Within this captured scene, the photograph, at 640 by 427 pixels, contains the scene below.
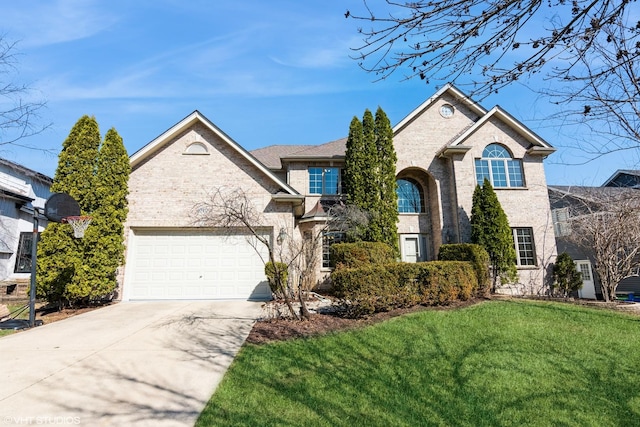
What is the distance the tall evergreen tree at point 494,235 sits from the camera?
13.2 metres

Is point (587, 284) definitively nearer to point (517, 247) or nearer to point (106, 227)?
point (517, 247)

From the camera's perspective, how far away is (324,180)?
621 inches

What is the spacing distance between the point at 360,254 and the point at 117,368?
28.3 ft

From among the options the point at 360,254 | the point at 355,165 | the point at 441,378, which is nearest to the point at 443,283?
the point at 360,254

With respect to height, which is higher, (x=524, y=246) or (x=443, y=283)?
(x=524, y=246)

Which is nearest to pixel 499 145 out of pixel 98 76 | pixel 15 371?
pixel 98 76

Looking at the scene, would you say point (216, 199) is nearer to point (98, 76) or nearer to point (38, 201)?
point (98, 76)

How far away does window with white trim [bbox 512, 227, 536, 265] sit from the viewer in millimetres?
14312

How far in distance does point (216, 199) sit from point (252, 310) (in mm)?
4793

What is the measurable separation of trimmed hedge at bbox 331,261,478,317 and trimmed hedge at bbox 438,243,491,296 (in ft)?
5.46

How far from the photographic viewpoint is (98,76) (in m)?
8.20

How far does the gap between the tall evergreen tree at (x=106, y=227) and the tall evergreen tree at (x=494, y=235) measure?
45.1 ft

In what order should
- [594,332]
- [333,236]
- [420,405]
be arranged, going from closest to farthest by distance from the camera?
[420,405], [594,332], [333,236]

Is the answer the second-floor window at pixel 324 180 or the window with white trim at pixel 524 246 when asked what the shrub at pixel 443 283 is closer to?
the window with white trim at pixel 524 246
